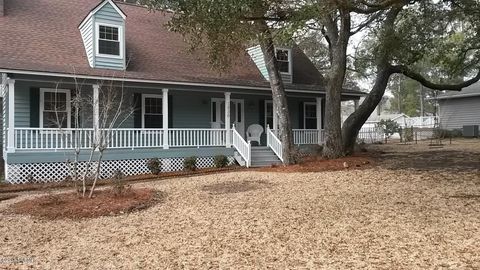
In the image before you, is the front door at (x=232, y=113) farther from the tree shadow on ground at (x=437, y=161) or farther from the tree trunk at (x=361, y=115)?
the tree shadow on ground at (x=437, y=161)

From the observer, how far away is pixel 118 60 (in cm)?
1593

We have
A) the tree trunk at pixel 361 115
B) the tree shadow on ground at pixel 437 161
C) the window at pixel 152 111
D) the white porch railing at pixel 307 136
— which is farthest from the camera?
the white porch railing at pixel 307 136

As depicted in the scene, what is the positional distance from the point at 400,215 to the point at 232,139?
1027cm

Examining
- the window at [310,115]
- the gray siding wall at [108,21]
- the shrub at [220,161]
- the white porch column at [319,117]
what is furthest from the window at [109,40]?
the window at [310,115]

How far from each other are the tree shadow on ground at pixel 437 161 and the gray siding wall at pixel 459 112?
14.8 metres

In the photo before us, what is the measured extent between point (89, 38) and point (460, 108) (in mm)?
27038

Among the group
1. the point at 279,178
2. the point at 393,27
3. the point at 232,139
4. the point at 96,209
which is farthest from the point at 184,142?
the point at 393,27

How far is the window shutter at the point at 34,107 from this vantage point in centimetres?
1433

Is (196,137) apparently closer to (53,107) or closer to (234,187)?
(53,107)

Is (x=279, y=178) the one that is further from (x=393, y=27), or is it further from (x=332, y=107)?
(x=393, y=27)

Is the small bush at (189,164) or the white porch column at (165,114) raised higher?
the white porch column at (165,114)

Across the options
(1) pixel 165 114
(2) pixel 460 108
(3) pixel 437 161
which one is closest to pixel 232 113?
(1) pixel 165 114

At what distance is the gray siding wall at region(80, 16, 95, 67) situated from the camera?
51.3 feet

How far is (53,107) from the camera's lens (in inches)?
584
